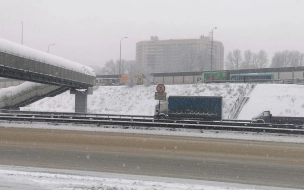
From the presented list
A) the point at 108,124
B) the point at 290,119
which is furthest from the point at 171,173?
the point at 290,119

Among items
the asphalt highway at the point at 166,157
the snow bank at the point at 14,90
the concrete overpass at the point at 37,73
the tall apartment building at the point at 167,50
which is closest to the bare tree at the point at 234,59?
the tall apartment building at the point at 167,50

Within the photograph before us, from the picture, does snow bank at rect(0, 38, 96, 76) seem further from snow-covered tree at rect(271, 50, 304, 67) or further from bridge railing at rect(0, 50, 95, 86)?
snow-covered tree at rect(271, 50, 304, 67)

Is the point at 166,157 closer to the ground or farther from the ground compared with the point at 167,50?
closer to the ground

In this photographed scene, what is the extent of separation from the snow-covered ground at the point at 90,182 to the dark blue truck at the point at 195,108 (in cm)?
1972

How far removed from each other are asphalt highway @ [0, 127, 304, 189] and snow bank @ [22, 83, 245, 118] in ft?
95.8

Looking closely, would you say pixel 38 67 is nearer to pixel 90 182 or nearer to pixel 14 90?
pixel 14 90

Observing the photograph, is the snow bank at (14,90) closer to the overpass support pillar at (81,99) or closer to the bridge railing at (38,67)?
the overpass support pillar at (81,99)

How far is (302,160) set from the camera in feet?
38.5

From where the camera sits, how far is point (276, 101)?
42.5 meters

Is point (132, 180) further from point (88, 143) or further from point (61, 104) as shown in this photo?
point (61, 104)

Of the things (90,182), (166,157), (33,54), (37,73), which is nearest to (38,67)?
(37,73)

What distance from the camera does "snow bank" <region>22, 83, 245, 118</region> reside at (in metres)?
50.4

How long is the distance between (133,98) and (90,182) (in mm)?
48577

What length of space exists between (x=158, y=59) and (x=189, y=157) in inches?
6807
